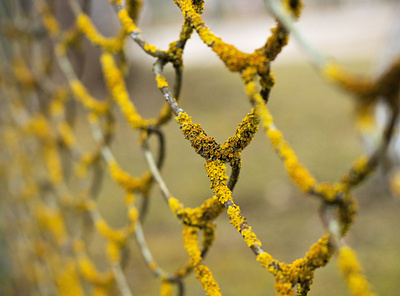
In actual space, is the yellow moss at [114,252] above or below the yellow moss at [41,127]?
below

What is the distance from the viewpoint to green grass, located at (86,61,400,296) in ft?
5.97

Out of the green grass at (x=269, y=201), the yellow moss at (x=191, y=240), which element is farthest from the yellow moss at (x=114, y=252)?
the green grass at (x=269, y=201)

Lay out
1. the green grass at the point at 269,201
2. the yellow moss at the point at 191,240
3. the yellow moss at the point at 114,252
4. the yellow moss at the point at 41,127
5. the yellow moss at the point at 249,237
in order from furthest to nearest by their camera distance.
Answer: the green grass at the point at 269,201, the yellow moss at the point at 41,127, the yellow moss at the point at 114,252, the yellow moss at the point at 191,240, the yellow moss at the point at 249,237

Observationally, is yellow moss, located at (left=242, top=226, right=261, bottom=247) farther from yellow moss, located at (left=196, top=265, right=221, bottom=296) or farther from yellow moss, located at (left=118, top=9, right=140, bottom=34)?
yellow moss, located at (left=118, top=9, right=140, bottom=34)

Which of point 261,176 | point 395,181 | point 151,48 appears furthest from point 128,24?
point 261,176

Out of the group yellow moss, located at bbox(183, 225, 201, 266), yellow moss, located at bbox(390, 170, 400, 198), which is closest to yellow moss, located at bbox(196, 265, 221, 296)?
yellow moss, located at bbox(183, 225, 201, 266)

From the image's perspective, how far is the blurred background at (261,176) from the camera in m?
1.85

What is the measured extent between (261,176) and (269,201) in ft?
1.01

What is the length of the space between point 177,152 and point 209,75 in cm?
245

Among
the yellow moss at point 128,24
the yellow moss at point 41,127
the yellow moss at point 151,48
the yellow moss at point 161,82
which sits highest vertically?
the yellow moss at point 41,127

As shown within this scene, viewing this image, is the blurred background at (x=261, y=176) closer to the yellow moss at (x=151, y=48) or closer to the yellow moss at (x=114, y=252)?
the yellow moss at (x=151, y=48)

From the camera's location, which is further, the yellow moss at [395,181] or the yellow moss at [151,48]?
the yellow moss at [395,181]

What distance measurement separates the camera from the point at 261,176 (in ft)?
9.04

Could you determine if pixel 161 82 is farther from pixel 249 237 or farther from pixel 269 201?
pixel 269 201
